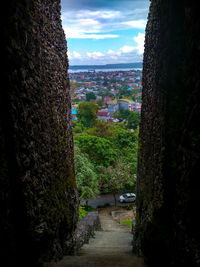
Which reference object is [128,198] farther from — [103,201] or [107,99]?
[107,99]

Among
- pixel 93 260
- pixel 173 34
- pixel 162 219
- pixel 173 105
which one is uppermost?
pixel 173 34

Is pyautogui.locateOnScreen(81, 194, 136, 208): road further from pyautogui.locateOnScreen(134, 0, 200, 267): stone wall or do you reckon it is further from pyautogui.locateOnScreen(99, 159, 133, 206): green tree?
pyautogui.locateOnScreen(134, 0, 200, 267): stone wall

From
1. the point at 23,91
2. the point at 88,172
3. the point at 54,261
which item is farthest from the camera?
the point at 88,172

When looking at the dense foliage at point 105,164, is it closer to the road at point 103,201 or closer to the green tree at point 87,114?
the road at point 103,201

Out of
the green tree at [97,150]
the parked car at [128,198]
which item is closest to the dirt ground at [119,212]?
the parked car at [128,198]

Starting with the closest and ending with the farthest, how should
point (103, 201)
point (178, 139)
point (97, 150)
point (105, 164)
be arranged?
point (178, 139), point (105, 164), point (97, 150), point (103, 201)

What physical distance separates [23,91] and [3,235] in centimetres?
176

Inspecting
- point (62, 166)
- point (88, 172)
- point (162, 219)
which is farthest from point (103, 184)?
point (162, 219)

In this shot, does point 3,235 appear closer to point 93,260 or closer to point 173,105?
point 93,260

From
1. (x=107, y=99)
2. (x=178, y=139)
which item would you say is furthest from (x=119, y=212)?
(x=107, y=99)

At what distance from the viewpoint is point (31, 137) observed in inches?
121

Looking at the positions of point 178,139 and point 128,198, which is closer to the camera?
point 178,139

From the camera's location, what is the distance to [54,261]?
12.4 feet

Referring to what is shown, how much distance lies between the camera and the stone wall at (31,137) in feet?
8.67
